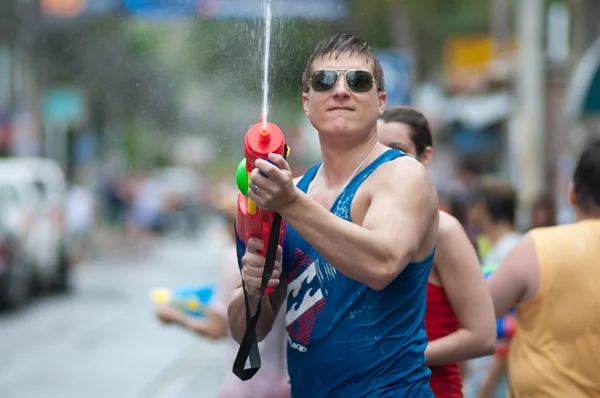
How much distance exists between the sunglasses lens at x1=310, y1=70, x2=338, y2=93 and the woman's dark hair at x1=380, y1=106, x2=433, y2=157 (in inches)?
36.1

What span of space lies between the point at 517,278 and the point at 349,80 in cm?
111

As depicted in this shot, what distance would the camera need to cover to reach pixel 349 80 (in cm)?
274

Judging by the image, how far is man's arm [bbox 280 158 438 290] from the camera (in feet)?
8.16

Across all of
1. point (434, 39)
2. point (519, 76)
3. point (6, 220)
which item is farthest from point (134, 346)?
point (434, 39)

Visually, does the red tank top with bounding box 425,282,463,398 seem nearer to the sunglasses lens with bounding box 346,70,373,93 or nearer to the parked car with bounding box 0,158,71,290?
the sunglasses lens with bounding box 346,70,373,93

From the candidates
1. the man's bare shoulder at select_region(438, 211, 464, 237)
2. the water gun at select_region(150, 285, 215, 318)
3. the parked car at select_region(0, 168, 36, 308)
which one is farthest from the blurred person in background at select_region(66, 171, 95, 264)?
the man's bare shoulder at select_region(438, 211, 464, 237)

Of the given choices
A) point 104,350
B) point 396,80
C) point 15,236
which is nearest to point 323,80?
point 104,350

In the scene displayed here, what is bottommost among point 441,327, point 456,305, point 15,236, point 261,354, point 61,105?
point 61,105

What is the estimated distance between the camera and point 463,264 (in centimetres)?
326

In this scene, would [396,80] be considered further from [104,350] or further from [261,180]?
[261,180]

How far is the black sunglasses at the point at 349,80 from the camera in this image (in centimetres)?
274

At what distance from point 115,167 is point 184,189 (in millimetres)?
7126

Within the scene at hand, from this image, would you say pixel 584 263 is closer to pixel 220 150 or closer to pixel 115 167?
pixel 220 150

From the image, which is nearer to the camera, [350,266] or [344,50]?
[350,266]
